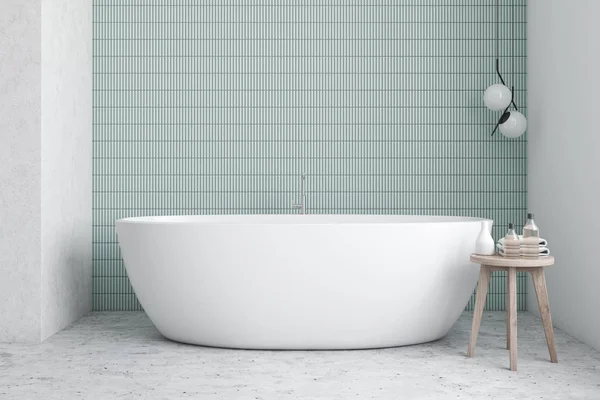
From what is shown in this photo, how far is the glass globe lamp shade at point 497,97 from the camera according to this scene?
393 centimetres

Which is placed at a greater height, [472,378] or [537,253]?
[537,253]

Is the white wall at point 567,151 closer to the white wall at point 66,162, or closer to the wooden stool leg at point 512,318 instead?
the wooden stool leg at point 512,318

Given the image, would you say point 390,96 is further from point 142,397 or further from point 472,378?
point 142,397

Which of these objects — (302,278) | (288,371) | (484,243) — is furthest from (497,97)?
(288,371)

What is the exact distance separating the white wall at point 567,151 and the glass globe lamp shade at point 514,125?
0.09 metres

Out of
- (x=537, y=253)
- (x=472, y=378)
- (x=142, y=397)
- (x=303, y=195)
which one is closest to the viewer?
(x=142, y=397)

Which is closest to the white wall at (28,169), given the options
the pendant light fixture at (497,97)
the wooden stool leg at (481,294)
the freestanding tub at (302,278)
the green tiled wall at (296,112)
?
the freestanding tub at (302,278)

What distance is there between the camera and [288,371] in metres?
2.70

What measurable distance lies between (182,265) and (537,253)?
149cm

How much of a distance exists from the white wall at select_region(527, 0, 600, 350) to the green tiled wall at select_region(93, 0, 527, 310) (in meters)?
0.25

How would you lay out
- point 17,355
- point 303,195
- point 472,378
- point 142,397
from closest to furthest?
1. point 142,397
2. point 472,378
3. point 17,355
4. point 303,195

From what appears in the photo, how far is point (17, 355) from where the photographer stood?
3004mm

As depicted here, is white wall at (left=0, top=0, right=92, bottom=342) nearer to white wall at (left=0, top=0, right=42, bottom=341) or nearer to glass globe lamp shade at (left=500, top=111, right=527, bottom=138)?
white wall at (left=0, top=0, right=42, bottom=341)

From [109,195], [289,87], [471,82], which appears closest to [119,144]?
[109,195]
